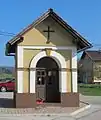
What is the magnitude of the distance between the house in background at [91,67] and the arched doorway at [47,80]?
49949 mm

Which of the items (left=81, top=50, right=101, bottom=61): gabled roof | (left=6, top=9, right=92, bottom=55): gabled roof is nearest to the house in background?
(left=81, top=50, right=101, bottom=61): gabled roof

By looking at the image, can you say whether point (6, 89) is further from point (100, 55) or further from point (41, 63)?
point (100, 55)

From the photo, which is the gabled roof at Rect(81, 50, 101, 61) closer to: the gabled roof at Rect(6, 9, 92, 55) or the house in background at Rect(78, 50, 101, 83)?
the house in background at Rect(78, 50, 101, 83)

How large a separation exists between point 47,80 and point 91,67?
171ft

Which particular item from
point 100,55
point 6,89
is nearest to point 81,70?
point 100,55

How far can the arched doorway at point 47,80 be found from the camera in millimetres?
26672

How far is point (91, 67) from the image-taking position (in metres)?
78.5

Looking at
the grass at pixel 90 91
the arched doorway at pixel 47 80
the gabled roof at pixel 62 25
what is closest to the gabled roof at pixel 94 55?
the grass at pixel 90 91

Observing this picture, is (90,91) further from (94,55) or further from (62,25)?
(94,55)

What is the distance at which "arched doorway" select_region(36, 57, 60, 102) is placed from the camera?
26.7 metres

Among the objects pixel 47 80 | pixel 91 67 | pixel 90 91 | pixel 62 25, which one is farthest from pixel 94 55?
pixel 62 25

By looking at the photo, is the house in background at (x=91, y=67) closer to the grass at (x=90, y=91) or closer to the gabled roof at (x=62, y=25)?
the grass at (x=90, y=91)

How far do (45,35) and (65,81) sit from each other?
295 cm

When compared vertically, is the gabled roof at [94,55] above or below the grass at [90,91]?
above
